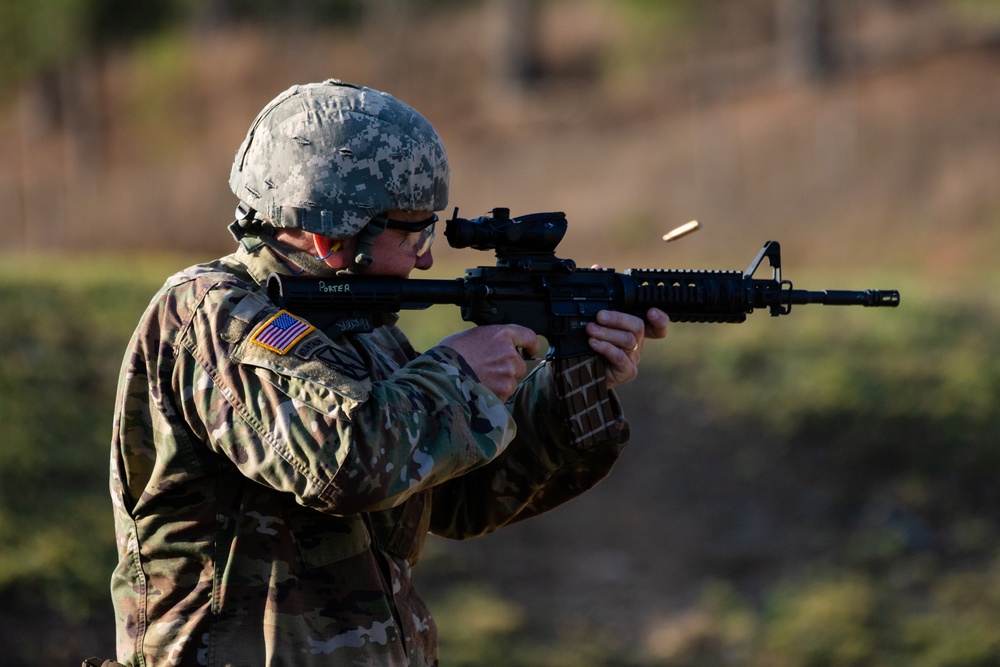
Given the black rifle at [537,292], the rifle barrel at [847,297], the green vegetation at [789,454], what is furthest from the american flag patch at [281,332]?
the green vegetation at [789,454]

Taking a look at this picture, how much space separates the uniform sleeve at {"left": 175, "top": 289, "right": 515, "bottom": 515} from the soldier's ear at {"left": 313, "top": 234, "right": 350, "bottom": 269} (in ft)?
0.90

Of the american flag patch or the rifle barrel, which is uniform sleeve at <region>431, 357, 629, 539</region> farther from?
the american flag patch

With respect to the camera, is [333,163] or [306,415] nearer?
[306,415]

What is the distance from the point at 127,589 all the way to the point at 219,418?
0.61 metres

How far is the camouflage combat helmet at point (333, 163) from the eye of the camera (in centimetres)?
298

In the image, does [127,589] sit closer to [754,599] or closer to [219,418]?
[219,418]

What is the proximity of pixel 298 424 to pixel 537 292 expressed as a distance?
105 centimetres

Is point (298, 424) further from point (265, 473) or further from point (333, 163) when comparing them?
point (333, 163)

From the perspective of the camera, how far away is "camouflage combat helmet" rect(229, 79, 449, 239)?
9.77ft

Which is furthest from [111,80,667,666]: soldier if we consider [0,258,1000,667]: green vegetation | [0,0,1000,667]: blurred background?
[0,258,1000,667]: green vegetation

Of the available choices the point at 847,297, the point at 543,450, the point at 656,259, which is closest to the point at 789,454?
the point at 847,297

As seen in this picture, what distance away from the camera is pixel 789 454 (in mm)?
8586

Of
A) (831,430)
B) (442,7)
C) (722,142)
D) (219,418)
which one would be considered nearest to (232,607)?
(219,418)

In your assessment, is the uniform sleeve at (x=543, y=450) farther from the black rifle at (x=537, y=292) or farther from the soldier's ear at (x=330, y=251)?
the soldier's ear at (x=330, y=251)
